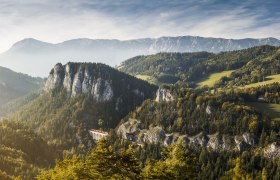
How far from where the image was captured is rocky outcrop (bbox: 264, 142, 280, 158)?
186 metres

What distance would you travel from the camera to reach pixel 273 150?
187375 mm

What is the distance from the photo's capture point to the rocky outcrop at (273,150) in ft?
609

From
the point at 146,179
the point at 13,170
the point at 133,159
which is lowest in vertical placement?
the point at 13,170

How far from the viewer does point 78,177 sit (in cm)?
5472

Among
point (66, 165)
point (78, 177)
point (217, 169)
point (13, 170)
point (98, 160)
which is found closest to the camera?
point (98, 160)

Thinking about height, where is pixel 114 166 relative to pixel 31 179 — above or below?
above

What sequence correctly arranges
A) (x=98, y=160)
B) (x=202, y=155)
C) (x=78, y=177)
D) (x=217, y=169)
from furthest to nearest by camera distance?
(x=202, y=155) < (x=217, y=169) < (x=78, y=177) < (x=98, y=160)

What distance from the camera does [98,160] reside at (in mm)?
51031

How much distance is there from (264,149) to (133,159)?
511 feet

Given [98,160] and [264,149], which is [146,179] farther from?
[264,149]

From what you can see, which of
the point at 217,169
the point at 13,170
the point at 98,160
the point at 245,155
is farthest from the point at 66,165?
the point at 13,170

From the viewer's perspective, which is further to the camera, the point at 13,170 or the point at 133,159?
the point at 13,170

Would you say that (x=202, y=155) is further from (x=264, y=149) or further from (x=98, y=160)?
(x=98, y=160)

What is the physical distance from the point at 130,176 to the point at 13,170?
6402 inches
